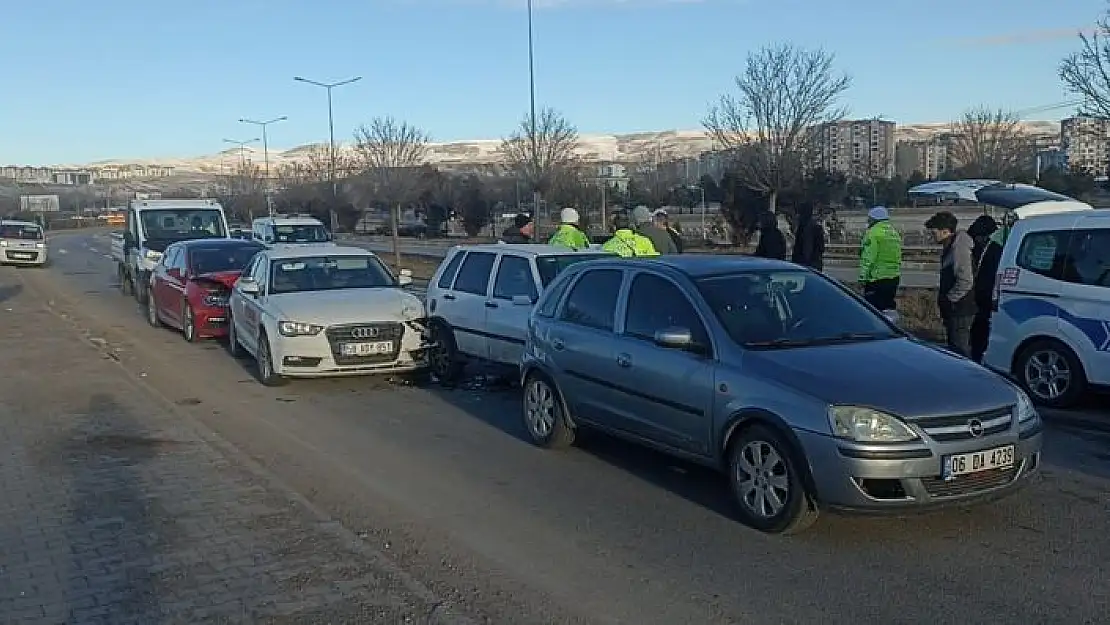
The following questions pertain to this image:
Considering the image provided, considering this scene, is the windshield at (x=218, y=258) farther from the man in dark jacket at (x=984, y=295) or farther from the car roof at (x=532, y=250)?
the man in dark jacket at (x=984, y=295)

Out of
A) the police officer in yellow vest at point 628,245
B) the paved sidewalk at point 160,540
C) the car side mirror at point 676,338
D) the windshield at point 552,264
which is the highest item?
the police officer in yellow vest at point 628,245

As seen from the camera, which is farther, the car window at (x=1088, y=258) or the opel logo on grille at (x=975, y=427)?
the car window at (x=1088, y=258)

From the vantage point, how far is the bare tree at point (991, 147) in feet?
154

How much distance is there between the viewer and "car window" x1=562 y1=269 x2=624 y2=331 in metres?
7.82

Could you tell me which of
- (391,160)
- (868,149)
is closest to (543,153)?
(391,160)

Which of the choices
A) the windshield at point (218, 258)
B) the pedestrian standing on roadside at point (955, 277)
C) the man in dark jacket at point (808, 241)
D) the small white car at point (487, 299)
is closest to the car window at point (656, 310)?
the small white car at point (487, 299)

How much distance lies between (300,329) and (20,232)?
106 feet

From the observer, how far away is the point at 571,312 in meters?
8.30

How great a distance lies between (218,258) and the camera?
56.0ft

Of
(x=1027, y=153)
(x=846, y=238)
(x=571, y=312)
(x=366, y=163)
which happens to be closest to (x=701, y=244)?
(x=846, y=238)

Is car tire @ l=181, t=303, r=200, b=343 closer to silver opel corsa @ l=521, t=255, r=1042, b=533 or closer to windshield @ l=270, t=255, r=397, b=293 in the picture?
windshield @ l=270, t=255, r=397, b=293

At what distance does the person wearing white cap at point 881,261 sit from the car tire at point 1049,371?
2084 mm

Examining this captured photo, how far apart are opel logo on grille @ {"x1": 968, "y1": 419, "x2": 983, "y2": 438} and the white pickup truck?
19.7 m

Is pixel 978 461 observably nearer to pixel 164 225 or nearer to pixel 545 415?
pixel 545 415
